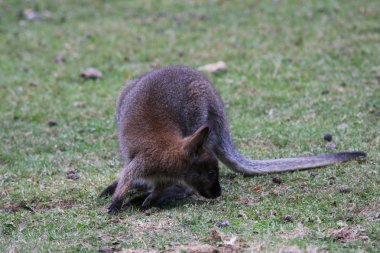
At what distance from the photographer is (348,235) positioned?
4.89 metres

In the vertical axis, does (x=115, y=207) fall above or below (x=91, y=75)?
above

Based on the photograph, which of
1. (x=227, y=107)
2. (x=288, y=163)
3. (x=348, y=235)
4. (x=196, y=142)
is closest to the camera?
(x=348, y=235)

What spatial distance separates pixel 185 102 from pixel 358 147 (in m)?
2.11

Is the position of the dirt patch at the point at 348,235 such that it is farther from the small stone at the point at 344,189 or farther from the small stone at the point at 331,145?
the small stone at the point at 331,145

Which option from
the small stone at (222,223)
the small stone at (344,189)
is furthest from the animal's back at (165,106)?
the small stone at (344,189)

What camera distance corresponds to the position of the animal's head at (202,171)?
5965mm

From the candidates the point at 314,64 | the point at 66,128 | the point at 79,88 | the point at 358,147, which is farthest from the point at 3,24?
the point at 358,147

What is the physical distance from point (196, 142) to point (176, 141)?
0.24 meters

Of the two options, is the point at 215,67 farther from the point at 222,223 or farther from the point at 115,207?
the point at 222,223

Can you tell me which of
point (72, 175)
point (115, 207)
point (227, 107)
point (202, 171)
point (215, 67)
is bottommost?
point (72, 175)

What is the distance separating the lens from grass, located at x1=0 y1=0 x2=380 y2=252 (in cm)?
532

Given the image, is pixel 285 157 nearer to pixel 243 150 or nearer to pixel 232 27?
pixel 243 150

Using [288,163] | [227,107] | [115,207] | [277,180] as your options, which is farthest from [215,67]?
[115,207]

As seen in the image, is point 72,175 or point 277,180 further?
point 72,175
